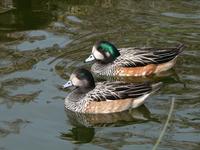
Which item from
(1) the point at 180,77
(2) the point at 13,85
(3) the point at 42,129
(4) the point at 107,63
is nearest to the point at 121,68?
(4) the point at 107,63

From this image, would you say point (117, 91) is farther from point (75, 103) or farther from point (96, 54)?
point (96, 54)

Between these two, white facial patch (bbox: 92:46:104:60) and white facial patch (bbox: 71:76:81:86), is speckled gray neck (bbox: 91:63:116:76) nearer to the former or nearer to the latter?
white facial patch (bbox: 92:46:104:60)

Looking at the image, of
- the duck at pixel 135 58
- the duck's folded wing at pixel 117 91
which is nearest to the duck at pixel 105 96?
the duck's folded wing at pixel 117 91

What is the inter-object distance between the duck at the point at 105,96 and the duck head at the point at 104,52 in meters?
1.67

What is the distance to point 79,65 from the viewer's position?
13.2m

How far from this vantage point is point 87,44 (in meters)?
14.1

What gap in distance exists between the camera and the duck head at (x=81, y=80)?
1134 cm

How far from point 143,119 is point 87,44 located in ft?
11.9

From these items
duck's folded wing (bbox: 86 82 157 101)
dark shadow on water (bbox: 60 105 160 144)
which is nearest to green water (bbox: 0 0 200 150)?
Result: dark shadow on water (bbox: 60 105 160 144)

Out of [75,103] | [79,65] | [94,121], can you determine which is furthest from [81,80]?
[79,65]

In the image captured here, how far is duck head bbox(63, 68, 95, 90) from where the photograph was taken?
1134 cm

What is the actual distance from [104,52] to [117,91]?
2.04 m

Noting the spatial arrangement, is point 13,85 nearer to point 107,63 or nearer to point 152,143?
point 107,63

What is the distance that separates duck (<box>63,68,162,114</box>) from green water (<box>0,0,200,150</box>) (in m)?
0.15
